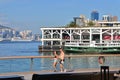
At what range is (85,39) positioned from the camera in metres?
142

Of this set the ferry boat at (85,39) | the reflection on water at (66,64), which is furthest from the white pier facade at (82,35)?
→ the reflection on water at (66,64)

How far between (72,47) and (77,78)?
122m

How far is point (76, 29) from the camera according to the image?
143m

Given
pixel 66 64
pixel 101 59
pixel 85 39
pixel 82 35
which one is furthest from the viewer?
pixel 82 35

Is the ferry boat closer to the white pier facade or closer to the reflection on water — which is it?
the white pier facade

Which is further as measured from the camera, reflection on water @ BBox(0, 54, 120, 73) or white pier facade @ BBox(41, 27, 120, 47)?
white pier facade @ BBox(41, 27, 120, 47)

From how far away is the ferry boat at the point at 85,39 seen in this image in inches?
5074

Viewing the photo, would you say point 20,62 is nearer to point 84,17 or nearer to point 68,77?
point 68,77

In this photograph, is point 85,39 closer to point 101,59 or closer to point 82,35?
point 82,35

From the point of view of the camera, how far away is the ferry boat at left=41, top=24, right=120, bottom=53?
12888cm

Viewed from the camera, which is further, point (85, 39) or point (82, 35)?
point (82, 35)

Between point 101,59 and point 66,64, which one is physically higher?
point 101,59

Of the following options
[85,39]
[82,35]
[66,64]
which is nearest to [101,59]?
[66,64]

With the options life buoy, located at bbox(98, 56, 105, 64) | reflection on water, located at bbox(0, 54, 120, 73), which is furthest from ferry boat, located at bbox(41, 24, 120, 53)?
life buoy, located at bbox(98, 56, 105, 64)
